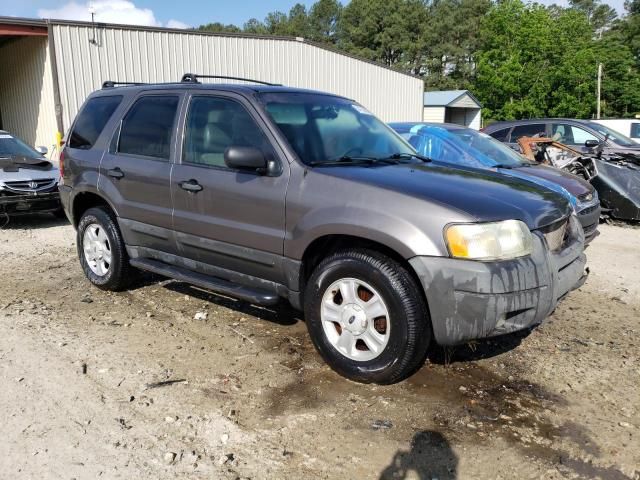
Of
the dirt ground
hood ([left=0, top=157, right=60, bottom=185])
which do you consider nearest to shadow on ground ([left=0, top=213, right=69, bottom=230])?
hood ([left=0, top=157, right=60, bottom=185])

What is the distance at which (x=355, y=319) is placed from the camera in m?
3.67

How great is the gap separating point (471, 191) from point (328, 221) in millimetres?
930

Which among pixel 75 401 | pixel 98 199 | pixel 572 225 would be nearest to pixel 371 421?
pixel 75 401

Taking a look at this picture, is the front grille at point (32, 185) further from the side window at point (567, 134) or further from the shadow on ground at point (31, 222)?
the side window at point (567, 134)

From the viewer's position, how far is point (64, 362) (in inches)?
160

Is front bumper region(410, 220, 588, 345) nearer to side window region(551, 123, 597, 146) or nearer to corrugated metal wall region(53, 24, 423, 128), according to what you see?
side window region(551, 123, 597, 146)

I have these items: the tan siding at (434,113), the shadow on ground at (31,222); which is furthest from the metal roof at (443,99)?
the shadow on ground at (31,222)

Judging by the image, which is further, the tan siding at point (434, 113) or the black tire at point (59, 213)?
the tan siding at point (434, 113)

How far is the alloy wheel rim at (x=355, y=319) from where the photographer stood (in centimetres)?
358

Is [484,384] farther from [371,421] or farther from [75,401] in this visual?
[75,401]

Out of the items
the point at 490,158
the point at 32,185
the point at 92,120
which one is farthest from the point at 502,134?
the point at 32,185

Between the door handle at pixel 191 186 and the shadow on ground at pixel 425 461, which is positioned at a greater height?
the door handle at pixel 191 186

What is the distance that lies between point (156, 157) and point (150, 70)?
12605 millimetres

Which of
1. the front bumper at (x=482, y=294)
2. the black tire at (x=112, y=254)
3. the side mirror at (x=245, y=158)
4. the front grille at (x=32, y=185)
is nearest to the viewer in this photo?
the front bumper at (x=482, y=294)
